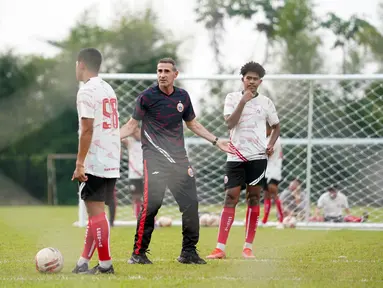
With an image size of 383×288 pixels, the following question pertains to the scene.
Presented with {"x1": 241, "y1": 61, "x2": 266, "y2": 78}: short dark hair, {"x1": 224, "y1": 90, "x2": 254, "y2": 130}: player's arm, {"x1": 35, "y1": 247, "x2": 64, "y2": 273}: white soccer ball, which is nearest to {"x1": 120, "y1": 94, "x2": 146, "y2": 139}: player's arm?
{"x1": 224, "y1": 90, "x2": 254, "y2": 130}: player's arm

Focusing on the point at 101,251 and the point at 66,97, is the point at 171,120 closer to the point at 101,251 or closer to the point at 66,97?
the point at 101,251

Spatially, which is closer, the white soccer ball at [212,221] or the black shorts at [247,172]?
the black shorts at [247,172]

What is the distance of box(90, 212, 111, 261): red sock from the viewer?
6.71m

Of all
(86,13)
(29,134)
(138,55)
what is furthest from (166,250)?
(86,13)

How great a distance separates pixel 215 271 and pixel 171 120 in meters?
1.63

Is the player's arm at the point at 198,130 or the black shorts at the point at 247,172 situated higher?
the player's arm at the point at 198,130

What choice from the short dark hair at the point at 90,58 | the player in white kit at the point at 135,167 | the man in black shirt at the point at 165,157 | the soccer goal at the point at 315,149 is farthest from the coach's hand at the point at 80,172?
the soccer goal at the point at 315,149

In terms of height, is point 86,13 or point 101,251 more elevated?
point 86,13

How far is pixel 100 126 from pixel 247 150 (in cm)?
220

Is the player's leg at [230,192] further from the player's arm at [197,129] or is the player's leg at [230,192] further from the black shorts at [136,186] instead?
the black shorts at [136,186]

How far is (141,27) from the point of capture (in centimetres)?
4644

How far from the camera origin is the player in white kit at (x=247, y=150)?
8.48 m

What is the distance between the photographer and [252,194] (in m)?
8.62

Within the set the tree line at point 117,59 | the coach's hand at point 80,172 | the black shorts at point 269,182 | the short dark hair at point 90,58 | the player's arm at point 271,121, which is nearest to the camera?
the coach's hand at point 80,172
